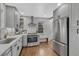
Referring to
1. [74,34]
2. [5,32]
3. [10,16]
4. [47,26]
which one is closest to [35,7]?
[10,16]

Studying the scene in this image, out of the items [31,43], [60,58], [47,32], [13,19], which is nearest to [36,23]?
[47,32]

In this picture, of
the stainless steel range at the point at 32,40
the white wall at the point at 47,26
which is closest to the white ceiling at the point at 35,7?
the stainless steel range at the point at 32,40

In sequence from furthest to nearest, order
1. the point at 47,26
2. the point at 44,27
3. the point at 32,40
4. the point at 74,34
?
the point at 47,26 → the point at 44,27 → the point at 32,40 → the point at 74,34

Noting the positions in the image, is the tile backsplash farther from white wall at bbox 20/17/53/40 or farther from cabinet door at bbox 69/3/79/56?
white wall at bbox 20/17/53/40

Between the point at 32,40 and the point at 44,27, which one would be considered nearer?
the point at 32,40

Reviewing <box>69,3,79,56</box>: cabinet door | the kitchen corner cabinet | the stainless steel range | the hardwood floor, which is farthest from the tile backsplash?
<box>69,3,79,56</box>: cabinet door

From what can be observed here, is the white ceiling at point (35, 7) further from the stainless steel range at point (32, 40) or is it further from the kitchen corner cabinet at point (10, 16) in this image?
the stainless steel range at point (32, 40)

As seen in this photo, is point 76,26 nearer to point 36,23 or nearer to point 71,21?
point 71,21

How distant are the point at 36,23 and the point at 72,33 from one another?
6229mm

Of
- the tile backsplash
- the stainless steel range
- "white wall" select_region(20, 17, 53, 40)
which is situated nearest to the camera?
the tile backsplash

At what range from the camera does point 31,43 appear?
6770mm

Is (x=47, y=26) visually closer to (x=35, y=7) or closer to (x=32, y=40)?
(x=32, y=40)

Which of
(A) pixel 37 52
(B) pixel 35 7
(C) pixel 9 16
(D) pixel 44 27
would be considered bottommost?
(A) pixel 37 52

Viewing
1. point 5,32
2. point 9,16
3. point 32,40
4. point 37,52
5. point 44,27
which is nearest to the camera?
point 5,32
